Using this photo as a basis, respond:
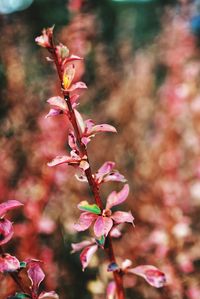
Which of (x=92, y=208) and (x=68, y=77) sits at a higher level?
(x=68, y=77)

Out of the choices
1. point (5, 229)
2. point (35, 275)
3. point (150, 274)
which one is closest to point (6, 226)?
point (5, 229)

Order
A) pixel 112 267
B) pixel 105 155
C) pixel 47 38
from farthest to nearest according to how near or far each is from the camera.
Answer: pixel 105 155 → pixel 112 267 → pixel 47 38

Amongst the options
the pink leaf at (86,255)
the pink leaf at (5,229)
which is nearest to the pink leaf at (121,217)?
the pink leaf at (86,255)

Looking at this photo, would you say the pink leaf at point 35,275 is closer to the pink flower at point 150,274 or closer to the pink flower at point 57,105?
the pink flower at point 150,274

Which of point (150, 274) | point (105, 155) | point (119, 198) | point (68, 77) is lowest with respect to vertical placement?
point (105, 155)

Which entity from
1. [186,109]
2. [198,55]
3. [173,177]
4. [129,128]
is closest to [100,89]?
[129,128]

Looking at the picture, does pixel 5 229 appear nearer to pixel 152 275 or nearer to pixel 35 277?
pixel 35 277
